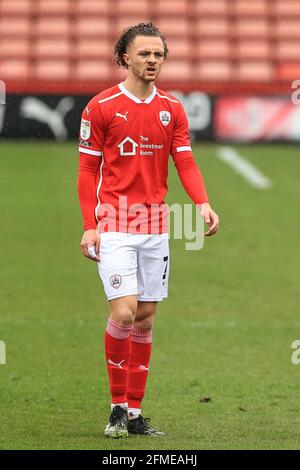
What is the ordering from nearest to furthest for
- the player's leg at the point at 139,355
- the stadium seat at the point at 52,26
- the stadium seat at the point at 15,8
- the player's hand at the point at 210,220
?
the player's hand at the point at 210,220 → the player's leg at the point at 139,355 → the stadium seat at the point at 52,26 → the stadium seat at the point at 15,8

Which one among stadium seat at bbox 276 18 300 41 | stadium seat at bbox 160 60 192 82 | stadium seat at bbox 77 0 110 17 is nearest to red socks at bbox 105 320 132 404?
stadium seat at bbox 160 60 192 82

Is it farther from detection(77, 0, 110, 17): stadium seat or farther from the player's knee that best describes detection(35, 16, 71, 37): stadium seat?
the player's knee

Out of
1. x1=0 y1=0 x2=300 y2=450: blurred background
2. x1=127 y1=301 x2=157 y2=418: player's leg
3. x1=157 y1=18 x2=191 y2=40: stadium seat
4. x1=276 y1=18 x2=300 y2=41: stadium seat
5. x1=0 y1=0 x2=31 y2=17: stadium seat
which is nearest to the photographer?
x1=127 y1=301 x2=157 y2=418: player's leg

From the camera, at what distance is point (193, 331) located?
1102cm

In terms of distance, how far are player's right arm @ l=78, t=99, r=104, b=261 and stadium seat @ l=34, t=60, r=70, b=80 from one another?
1712cm

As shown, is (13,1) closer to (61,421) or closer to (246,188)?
(246,188)

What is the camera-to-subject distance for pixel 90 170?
745 cm

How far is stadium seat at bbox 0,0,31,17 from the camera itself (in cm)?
2639

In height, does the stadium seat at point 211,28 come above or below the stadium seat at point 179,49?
above

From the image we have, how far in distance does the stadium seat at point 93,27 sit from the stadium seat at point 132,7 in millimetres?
419

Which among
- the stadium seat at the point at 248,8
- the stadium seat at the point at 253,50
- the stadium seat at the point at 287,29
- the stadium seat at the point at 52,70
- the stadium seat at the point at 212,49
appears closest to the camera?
the stadium seat at the point at 52,70

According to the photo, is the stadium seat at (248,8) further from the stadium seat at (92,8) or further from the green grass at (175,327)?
the green grass at (175,327)

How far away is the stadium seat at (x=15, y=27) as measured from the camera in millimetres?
25969

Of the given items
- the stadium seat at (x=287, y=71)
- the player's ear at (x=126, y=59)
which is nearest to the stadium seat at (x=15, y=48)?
the stadium seat at (x=287, y=71)
